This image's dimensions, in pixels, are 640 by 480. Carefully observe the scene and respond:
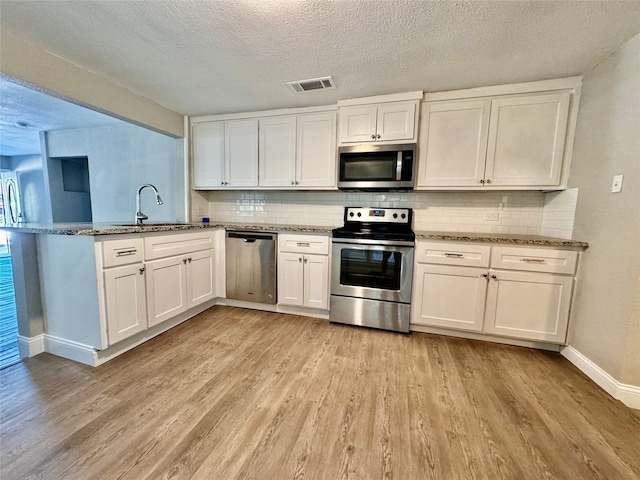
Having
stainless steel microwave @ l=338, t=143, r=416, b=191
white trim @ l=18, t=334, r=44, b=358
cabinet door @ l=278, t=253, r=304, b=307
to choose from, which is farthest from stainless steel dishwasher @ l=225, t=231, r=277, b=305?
white trim @ l=18, t=334, r=44, b=358

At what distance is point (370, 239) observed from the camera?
241 centimetres

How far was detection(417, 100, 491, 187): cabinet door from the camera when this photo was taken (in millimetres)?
2336

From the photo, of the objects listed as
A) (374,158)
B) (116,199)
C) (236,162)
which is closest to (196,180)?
(236,162)

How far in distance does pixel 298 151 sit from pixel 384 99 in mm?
990

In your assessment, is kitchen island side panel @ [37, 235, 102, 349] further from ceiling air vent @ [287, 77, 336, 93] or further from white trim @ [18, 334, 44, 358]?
ceiling air vent @ [287, 77, 336, 93]

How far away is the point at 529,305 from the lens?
2109 millimetres

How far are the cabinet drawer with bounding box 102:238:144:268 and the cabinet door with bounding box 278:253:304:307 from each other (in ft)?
4.06

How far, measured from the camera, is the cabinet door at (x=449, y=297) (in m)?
2.22

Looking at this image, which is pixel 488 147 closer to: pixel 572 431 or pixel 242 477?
pixel 572 431

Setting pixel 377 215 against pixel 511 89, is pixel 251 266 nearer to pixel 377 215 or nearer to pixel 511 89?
pixel 377 215

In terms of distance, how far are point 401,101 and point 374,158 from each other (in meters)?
0.56

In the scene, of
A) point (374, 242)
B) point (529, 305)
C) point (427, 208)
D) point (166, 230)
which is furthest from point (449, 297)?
point (166, 230)

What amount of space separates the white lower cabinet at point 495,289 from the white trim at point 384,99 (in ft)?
4.44

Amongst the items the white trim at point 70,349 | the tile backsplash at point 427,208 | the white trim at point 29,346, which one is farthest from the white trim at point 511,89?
the white trim at point 29,346
